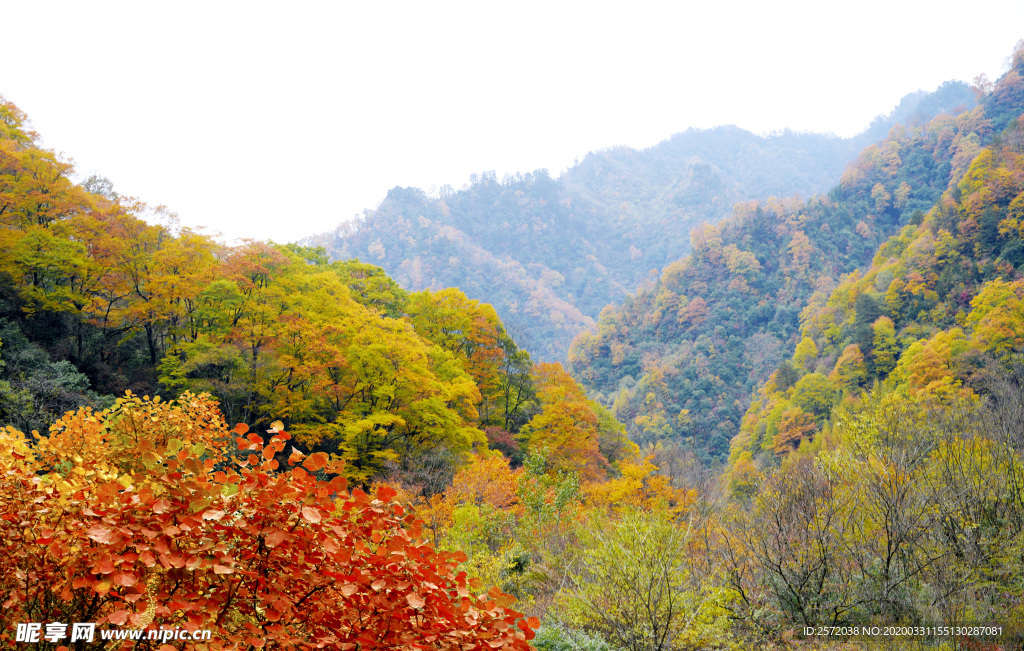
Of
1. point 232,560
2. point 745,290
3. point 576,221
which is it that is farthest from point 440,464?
point 576,221

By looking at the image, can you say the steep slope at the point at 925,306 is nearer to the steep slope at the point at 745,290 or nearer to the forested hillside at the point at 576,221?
the steep slope at the point at 745,290

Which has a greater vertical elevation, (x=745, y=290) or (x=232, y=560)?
(x=232, y=560)

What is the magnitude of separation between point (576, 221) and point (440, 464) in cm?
15340

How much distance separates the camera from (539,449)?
2462 centimetres

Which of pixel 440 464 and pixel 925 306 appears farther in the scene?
pixel 925 306

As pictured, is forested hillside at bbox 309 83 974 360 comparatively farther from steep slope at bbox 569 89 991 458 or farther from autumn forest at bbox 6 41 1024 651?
autumn forest at bbox 6 41 1024 651

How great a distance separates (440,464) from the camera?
19.0m

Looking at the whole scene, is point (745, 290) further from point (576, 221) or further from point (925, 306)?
point (576, 221)

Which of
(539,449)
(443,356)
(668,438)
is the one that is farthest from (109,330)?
(668,438)

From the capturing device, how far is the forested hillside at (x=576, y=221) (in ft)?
402

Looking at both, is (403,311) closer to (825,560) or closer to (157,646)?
(825,560)

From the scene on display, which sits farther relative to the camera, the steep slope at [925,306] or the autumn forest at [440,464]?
the steep slope at [925,306]

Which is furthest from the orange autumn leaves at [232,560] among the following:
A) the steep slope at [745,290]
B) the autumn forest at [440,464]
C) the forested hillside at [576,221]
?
the forested hillside at [576,221]

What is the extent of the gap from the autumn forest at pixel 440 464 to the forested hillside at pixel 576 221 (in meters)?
70.3
